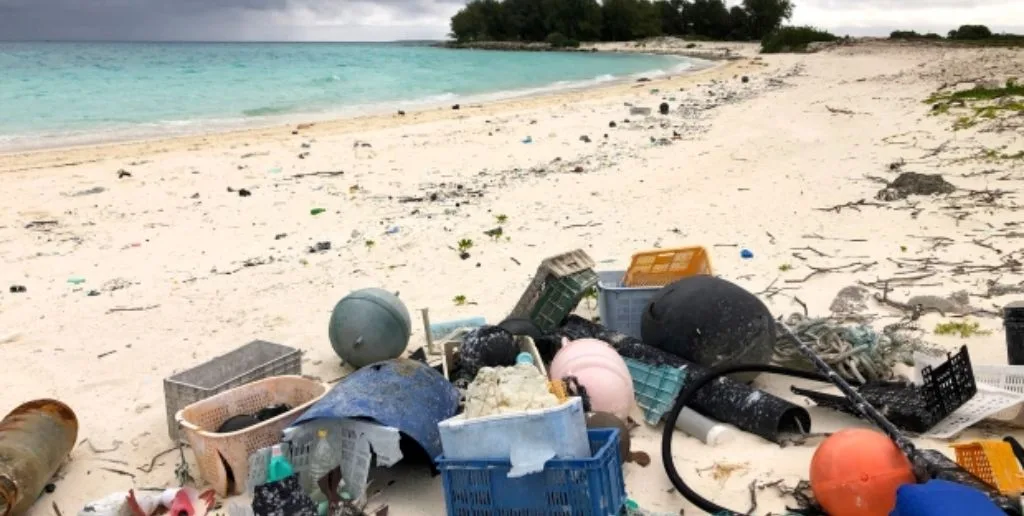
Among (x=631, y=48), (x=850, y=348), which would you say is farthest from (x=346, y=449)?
(x=631, y=48)

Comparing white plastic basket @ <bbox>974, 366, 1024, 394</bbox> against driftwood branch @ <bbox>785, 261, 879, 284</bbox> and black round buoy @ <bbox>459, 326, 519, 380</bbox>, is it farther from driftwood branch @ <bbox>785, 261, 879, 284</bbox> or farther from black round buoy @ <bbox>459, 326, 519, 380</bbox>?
black round buoy @ <bbox>459, 326, 519, 380</bbox>

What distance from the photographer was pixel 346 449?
3555 millimetres

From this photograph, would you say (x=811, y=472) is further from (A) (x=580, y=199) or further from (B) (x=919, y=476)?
(A) (x=580, y=199)

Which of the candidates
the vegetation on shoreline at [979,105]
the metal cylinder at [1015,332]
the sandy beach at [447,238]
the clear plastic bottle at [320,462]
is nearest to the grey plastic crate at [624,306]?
the sandy beach at [447,238]

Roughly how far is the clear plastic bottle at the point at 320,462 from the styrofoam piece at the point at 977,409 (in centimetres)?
274

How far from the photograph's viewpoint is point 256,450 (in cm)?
366

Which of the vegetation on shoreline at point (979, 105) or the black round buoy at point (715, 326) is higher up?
the vegetation on shoreline at point (979, 105)

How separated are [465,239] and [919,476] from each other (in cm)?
515

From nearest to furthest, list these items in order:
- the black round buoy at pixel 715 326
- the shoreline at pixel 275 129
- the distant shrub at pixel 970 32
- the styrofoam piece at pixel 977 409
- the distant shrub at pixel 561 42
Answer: the styrofoam piece at pixel 977 409 → the black round buoy at pixel 715 326 → the shoreline at pixel 275 129 → the distant shrub at pixel 970 32 → the distant shrub at pixel 561 42

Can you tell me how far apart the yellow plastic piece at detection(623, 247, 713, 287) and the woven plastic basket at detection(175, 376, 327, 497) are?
2295 mm

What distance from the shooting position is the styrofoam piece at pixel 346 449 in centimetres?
343

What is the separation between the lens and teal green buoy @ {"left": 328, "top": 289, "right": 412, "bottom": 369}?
4.72m

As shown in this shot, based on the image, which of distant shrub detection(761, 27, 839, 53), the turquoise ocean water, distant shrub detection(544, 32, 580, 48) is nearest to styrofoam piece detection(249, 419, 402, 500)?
the turquoise ocean water

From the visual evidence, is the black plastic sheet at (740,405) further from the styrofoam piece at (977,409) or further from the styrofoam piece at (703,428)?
the styrofoam piece at (977,409)
